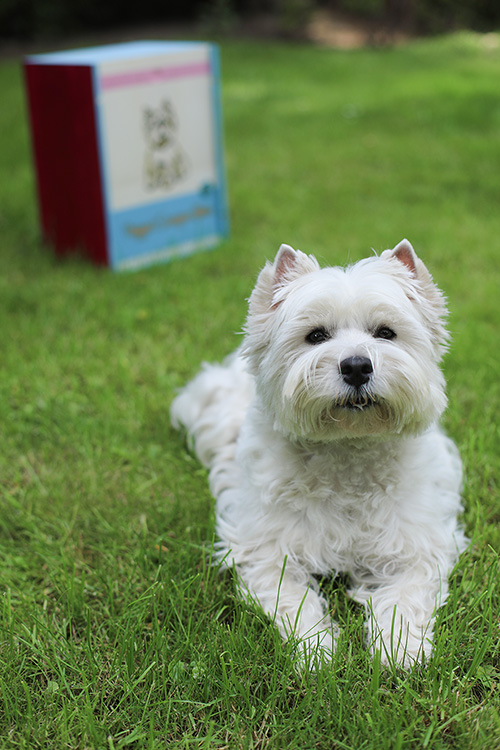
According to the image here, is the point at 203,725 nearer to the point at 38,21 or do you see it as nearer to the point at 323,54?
the point at 323,54

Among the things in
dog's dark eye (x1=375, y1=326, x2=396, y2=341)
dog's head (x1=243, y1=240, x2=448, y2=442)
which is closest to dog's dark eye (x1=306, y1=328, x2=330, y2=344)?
dog's head (x1=243, y1=240, x2=448, y2=442)

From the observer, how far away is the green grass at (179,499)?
2068 millimetres

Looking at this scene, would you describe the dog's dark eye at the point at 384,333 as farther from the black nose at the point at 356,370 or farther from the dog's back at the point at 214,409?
the dog's back at the point at 214,409

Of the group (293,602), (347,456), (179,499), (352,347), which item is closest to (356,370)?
(352,347)

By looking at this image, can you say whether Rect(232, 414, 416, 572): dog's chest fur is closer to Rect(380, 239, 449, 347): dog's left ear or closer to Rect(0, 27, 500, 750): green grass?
Rect(0, 27, 500, 750): green grass

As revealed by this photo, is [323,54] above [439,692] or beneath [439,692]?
above

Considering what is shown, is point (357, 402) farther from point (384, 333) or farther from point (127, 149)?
point (127, 149)

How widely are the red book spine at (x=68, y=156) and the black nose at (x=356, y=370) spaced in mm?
3571

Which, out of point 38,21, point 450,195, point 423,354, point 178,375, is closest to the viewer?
point 423,354

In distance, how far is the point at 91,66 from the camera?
16.3 feet

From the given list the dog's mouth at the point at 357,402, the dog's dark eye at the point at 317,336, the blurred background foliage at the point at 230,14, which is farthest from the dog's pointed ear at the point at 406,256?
the blurred background foliage at the point at 230,14

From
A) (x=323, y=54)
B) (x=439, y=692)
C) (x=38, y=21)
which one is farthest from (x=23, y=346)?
(x=38, y=21)

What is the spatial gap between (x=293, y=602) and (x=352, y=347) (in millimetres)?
821

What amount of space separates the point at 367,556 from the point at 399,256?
Answer: 0.97 meters
